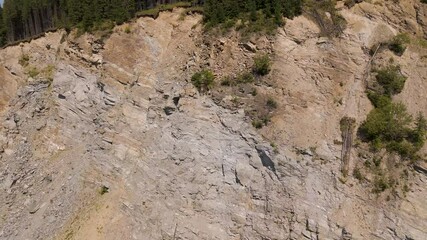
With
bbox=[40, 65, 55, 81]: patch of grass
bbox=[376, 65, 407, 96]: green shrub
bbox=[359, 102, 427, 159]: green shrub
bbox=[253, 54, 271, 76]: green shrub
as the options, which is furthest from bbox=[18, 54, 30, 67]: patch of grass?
bbox=[376, 65, 407, 96]: green shrub

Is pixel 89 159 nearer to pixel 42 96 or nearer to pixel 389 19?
pixel 42 96

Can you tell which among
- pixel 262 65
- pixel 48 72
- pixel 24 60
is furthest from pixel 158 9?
pixel 24 60

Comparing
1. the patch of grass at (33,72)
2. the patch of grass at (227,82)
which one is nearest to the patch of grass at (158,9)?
the patch of grass at (227,82)

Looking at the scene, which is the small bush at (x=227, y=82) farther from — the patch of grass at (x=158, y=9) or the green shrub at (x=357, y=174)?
the green shrub at (x=357, y=174)

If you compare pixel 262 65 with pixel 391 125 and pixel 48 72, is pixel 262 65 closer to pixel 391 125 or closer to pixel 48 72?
pixel 391 125

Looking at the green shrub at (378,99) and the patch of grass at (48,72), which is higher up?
the green shrub at (378,99)

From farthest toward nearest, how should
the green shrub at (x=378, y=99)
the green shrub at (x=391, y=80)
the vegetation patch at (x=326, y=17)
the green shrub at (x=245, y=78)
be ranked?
the vegetation patch at (x=326, y=17)
the green shrub at (x=245, y=78)
the green shrub at (x=391, y=80)
the green shrub at (x=378, y=99)
